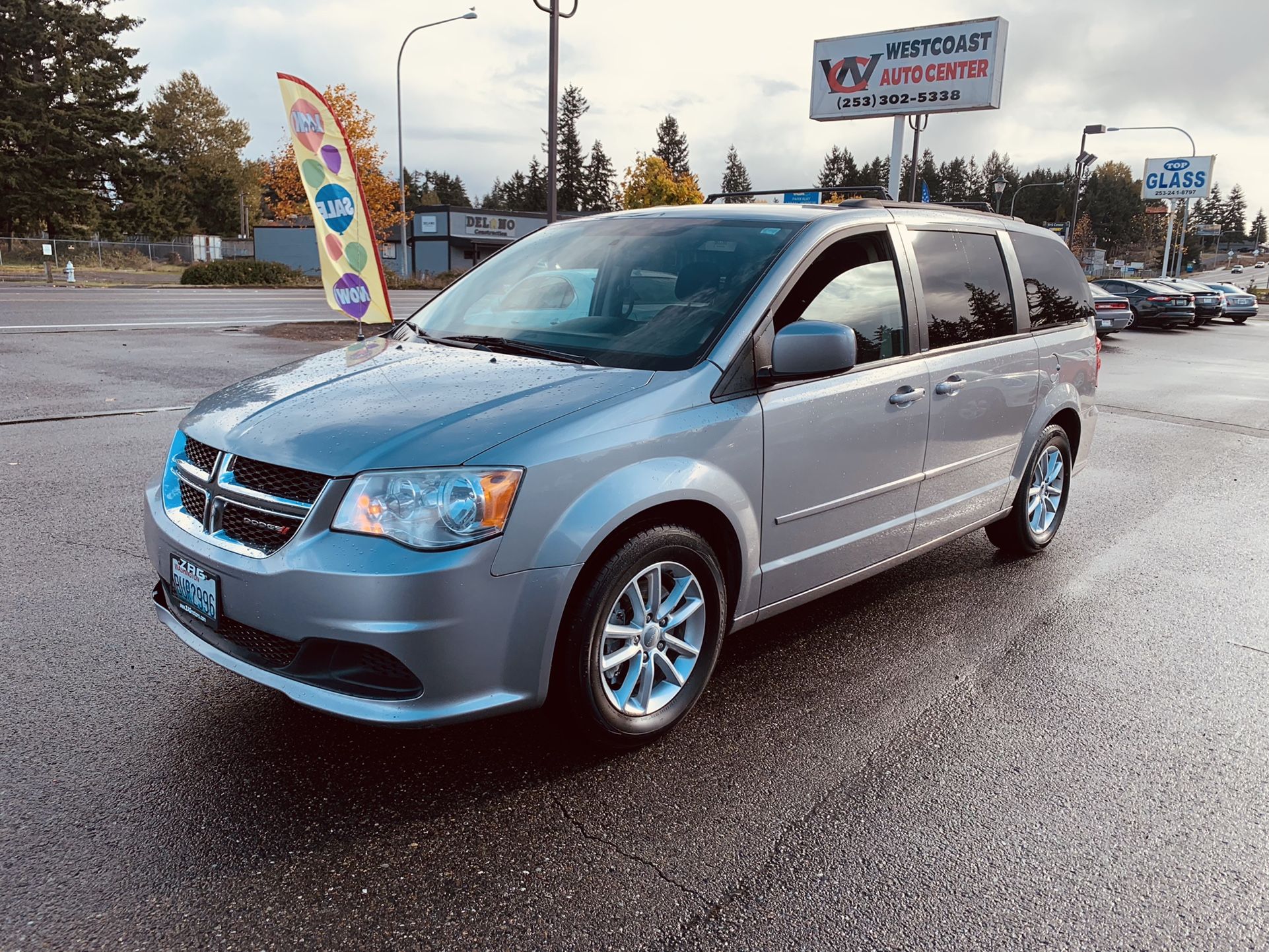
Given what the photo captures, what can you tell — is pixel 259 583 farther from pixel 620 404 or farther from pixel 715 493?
pixel 715 493

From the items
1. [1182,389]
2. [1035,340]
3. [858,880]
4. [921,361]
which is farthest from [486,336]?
[1182,389]

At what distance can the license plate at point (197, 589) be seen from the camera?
289cm

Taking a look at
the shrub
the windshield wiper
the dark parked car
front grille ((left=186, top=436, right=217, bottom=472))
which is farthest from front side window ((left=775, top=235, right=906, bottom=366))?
the shrub

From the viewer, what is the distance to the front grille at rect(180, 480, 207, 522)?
306 cm

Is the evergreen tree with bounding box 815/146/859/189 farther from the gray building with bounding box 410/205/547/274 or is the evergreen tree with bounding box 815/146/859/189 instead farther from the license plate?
the license plate

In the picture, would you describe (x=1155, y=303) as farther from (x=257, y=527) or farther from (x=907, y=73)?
(x=257, y=527)

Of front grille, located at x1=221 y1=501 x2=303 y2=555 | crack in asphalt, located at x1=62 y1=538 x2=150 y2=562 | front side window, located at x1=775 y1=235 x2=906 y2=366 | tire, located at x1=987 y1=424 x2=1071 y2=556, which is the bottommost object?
crack in asphalt, located at x1=62 y1=538 x2=150 y2=562

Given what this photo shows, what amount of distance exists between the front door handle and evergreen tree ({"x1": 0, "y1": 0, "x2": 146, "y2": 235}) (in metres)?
59.5

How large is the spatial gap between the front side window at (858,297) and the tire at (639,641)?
993 mm

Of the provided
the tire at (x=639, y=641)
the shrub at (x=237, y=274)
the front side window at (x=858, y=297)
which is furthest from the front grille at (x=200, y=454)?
the shrub at (x=237, y=274)


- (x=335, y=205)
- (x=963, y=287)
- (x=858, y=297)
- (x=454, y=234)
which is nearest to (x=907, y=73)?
(x=335, y=205)

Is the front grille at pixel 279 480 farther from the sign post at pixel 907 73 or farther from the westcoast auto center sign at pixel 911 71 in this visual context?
the westcoast auto center sign at pixel 911 71

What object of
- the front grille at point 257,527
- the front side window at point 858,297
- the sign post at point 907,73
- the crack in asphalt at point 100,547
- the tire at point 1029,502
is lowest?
the crack in asphalt at point 100,547

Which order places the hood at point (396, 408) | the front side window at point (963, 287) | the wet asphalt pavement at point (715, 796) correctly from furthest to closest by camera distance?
1. the front side window at point (963, 287)
2. the hood at point (396, 408)
3. the wet asphalt pavement at point (715, 796)
